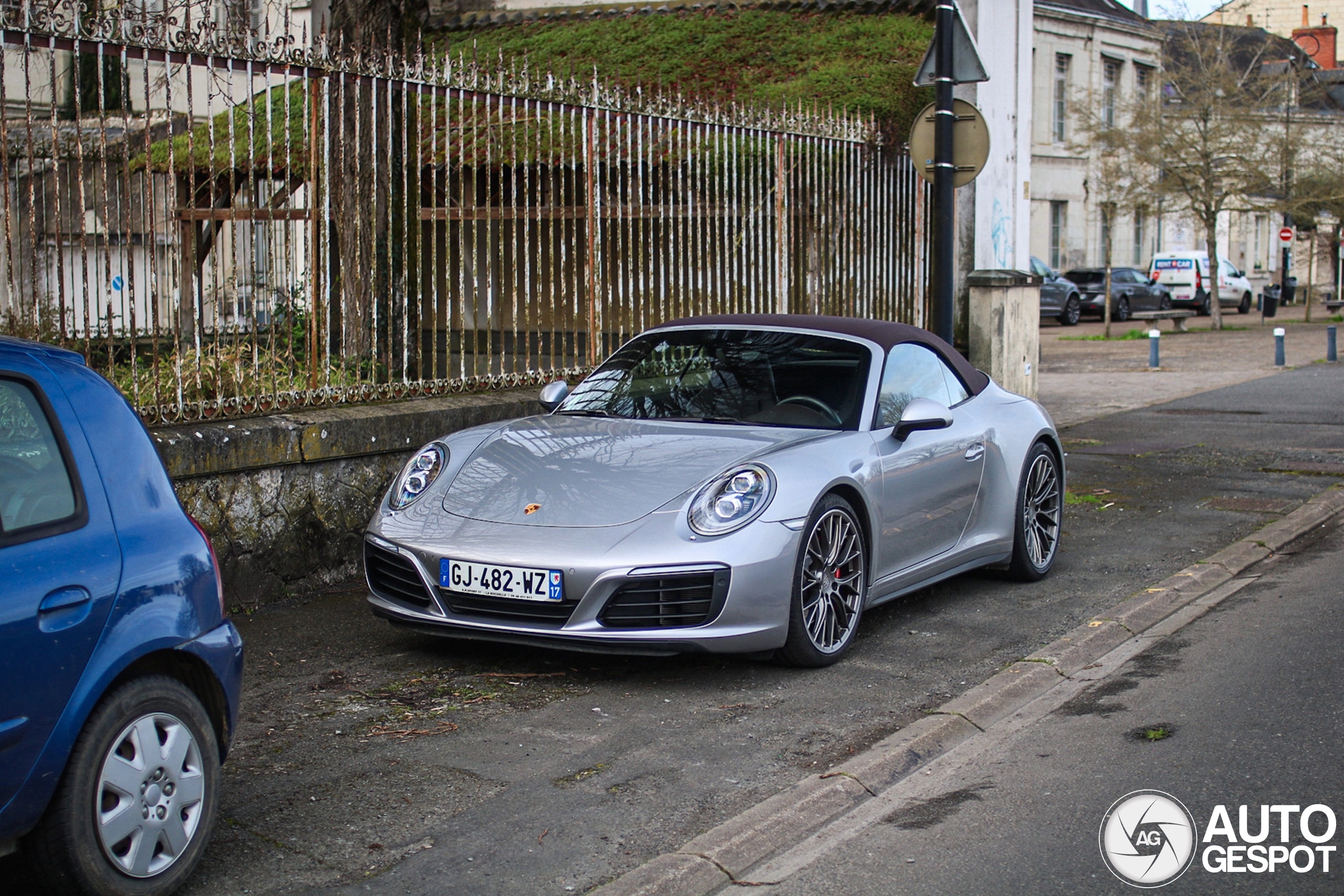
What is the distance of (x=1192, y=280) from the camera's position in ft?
137

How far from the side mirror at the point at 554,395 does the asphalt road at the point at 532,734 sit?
1317mm

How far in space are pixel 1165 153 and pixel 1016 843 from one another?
34.0m

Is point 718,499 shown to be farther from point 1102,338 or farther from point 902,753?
point 1102,338

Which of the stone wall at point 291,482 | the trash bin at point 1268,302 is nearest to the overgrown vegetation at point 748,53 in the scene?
the stone wall at point 291,482

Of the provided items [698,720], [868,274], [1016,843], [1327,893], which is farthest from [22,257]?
[868,274]

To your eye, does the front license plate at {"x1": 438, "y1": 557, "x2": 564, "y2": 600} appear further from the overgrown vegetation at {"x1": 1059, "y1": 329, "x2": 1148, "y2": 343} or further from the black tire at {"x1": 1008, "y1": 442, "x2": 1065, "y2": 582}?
the overgrown vegetation at {"x1": 1059, "y1": 329, "x2": 1148, "y2": 343}

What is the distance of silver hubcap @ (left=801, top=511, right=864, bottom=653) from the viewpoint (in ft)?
19.4

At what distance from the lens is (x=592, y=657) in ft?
20.1

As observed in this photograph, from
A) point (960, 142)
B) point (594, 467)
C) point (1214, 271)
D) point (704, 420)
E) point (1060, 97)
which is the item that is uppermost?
point (1060, 97)

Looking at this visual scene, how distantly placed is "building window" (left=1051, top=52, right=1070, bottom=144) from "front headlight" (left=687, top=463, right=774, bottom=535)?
4292 centimetres

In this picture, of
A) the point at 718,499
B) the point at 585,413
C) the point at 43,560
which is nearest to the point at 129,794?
the point at 43,560

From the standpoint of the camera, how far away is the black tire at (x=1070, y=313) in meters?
38.0

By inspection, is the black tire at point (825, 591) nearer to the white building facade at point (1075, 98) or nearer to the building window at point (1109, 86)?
the white building facade at point (1075, 98)

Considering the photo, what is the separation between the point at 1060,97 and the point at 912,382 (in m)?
42.0
